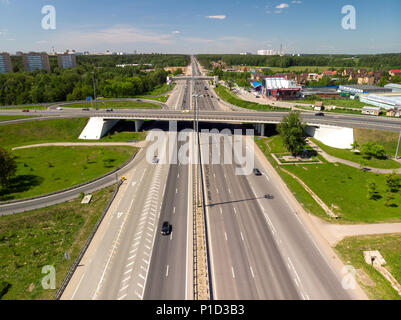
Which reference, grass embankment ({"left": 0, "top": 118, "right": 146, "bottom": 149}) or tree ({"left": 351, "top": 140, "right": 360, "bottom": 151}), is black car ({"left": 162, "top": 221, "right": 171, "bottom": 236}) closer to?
grass embankment ({"left": 0, "top": 118, "right": 146, "bottom": 149})

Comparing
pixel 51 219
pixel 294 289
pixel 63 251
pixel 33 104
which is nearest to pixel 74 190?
pixel 51 219

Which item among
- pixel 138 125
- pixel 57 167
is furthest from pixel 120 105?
pixel 57 167

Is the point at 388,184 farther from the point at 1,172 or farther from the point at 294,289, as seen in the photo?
the point at 1,172

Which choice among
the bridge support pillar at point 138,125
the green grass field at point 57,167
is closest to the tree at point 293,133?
the green grass field at point 57,167

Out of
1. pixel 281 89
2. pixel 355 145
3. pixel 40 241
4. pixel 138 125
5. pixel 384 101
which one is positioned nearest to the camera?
pixel 40 241

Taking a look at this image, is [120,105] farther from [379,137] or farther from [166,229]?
[379,137]

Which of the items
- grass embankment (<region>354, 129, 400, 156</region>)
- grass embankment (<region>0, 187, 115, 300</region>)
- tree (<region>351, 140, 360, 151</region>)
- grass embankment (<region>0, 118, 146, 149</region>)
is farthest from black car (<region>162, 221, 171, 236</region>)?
grass embankment (<region>354, 129, 400, 156</region>)
